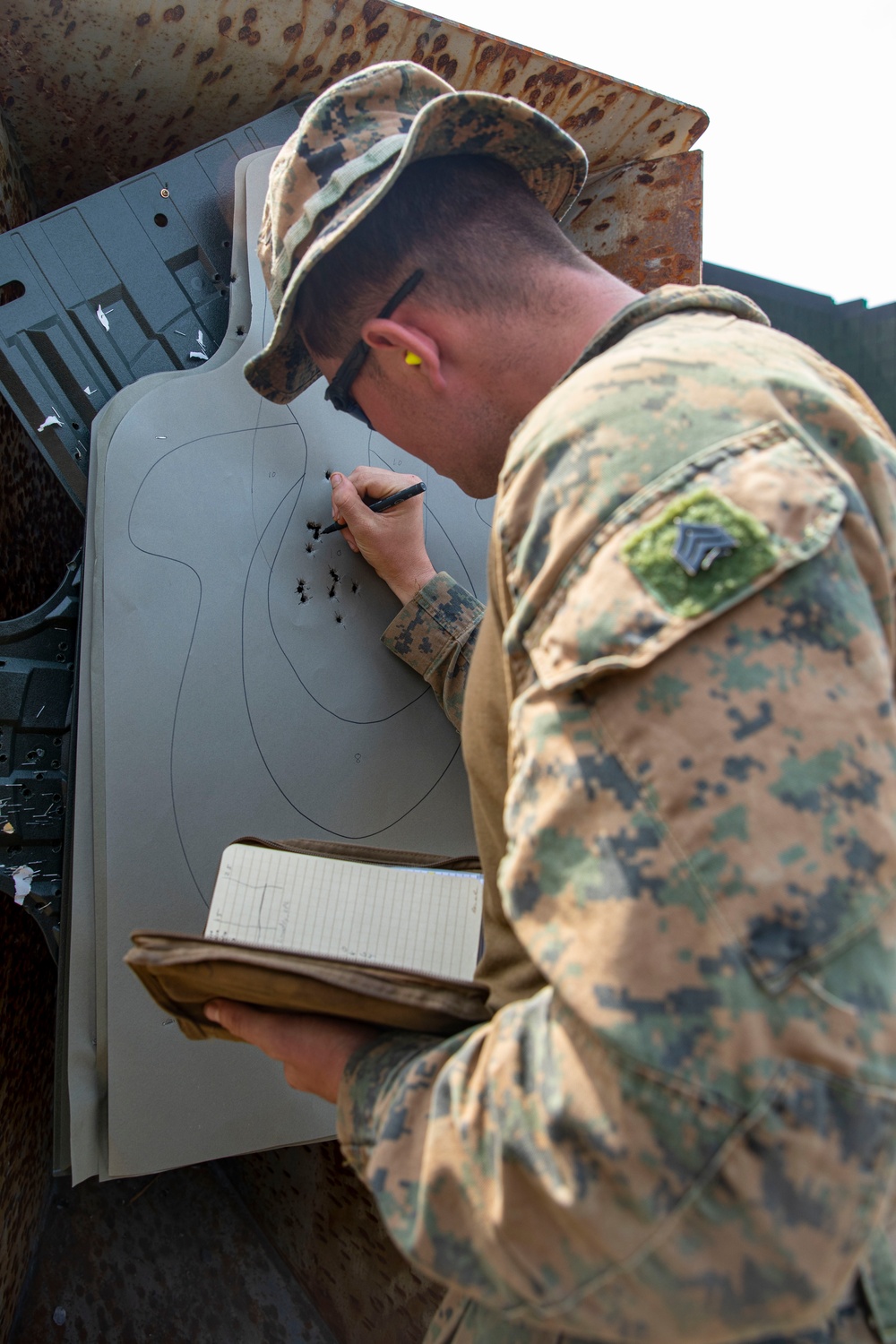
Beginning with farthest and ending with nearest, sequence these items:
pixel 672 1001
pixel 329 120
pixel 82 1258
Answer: pixel 82 1258
pixel 329 120
pixel 672 1001

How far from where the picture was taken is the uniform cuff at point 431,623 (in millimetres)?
1257

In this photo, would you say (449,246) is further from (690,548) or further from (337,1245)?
(337,1245)

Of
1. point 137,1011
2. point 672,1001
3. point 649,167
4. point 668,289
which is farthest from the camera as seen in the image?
point 649,167

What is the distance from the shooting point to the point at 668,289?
73 cm

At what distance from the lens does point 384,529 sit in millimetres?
1281

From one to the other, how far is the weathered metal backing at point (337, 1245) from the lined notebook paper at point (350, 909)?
26.1 inches

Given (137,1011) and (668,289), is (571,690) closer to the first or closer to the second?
(668,289)

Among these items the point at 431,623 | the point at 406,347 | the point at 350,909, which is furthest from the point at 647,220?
the point at 350,909

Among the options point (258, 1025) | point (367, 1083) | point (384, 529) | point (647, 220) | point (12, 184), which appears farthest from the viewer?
point (647, 220)

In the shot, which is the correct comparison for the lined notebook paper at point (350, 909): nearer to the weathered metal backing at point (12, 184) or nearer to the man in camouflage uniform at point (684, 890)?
the man in camouflage uniform at point (684, 890)

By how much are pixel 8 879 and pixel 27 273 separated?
0.82 metres

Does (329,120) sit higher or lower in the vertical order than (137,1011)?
higher

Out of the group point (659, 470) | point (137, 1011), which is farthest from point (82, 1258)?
point (659, 470)

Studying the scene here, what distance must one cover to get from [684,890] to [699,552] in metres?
0.19
